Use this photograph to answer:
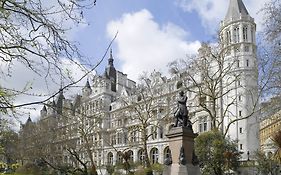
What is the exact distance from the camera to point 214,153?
98.2 feet

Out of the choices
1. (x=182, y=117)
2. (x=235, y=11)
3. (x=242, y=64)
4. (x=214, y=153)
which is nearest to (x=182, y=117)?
(x=182, y=117)

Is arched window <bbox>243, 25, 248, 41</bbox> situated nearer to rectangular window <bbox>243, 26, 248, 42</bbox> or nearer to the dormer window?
rectangular window <bbox>243, 26, 248, 42</bbox>

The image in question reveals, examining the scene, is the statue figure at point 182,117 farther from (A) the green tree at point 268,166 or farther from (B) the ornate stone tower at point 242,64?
(B) the ornate stone tower at point 242,64

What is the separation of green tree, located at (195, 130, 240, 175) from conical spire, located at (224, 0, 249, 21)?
3052 centimetres

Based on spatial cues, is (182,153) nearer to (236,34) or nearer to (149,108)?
(149,108)

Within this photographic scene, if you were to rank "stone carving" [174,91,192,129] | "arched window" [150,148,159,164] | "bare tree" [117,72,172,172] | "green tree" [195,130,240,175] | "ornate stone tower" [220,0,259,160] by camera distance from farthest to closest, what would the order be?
"arched window" [150,148,159,164] → "ornate stone tower" [220,0,259,160] → "bare tree" [117,72,172,172] → "green tree" [195,130,240,175] → "stone carving" [174,91,192,129]

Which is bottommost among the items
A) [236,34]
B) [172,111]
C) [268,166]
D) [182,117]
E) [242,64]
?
[268,166]

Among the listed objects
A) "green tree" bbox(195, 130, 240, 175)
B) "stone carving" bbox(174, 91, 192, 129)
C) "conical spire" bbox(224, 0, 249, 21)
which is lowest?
"green tree" bbox(195, 130, 240, 175)

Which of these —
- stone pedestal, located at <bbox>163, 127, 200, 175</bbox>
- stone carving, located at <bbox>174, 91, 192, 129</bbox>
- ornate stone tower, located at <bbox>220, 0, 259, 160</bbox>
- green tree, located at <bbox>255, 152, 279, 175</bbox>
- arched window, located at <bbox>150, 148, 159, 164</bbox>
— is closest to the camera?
stone pedestal, located at <bbox>163, 127, 200, 175</bbox>

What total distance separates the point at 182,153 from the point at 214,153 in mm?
13262

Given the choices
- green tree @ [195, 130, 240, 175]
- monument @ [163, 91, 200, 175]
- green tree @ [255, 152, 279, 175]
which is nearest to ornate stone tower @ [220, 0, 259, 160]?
green tree @ [255, 152, 279, 175]

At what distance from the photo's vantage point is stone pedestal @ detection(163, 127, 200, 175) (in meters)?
17.5

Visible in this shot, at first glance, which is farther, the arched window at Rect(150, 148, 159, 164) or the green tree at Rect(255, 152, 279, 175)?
the arched window at Rect(150, 148, 159, 164)

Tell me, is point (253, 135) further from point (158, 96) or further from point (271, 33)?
point (271, 33)
